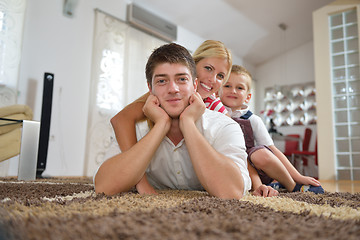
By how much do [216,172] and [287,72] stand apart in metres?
6.20

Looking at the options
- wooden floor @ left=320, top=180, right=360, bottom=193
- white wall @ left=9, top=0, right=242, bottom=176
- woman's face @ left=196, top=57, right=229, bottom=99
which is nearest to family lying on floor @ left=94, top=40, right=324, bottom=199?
woman's face @ left=196, top=57, right=229, bottom=99

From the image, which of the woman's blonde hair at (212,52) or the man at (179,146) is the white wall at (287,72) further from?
the man at (179,146)

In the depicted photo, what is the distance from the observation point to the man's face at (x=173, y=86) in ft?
3.38

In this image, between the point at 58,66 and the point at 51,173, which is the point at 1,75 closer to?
the point at 58,66

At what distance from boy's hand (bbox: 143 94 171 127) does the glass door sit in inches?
139

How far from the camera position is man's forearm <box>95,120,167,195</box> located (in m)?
0.91

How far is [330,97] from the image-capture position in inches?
153

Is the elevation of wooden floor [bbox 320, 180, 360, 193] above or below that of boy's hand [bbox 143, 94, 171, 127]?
below

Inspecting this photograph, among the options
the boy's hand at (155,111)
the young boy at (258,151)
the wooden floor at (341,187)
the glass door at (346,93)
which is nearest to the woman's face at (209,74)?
the young boy at (258,151)

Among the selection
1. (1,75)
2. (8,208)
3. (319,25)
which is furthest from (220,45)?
(319,25)

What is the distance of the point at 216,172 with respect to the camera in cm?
86

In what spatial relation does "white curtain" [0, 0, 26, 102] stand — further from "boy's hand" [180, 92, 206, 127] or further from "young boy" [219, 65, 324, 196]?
"boy's hand" [180, 92, 206, 127]

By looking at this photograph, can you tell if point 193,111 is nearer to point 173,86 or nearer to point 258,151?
point 173,86

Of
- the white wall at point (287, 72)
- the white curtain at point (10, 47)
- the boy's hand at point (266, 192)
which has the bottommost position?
the boy's hand at point (266, 192)
